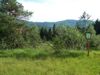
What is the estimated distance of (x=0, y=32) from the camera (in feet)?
121

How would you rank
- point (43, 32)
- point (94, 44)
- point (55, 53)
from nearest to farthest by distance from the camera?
point (55, 53)
point (94, 44)
point (43, 32)

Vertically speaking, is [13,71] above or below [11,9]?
below

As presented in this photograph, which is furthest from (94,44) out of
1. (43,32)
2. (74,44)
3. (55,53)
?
(43,32)

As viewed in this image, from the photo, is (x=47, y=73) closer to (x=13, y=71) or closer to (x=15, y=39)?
(x=13, y=71)

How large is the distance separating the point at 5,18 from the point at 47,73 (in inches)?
957

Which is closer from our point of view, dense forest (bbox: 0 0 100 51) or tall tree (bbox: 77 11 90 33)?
dense forest (bbox: 0 0 100 51)

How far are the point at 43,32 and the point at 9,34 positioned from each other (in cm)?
5830

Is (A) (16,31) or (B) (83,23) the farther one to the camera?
(B) (83,23)

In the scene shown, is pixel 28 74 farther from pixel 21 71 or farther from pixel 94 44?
pixel 94 44

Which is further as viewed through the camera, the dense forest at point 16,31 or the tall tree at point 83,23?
the tall tree at point 83,23

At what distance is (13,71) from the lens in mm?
13336

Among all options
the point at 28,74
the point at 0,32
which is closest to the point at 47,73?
the point at 28,74

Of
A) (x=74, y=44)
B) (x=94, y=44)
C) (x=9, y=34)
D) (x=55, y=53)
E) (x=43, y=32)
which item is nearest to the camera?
(x=55, y=53)

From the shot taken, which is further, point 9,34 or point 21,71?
point 9,34
